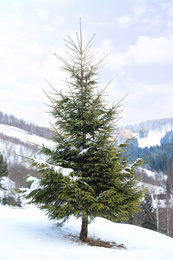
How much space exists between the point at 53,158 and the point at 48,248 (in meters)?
2.48

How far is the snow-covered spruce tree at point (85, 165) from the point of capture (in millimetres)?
4742

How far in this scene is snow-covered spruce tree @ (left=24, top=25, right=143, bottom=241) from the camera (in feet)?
15.6

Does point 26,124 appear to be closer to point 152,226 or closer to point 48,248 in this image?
point 152,226

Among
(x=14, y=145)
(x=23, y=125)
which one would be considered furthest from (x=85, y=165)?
(x=23, y=125)

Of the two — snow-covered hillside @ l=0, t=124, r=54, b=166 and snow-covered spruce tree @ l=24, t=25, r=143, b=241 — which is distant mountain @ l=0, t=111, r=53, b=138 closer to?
snow-covered hillside @ l=0, t=124, r=54, b=166

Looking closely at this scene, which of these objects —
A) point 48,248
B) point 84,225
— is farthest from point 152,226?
point 48,248

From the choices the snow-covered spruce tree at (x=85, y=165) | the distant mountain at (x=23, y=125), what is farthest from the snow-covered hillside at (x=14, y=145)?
the snow-covered spruce tree at (x=85, y=165)

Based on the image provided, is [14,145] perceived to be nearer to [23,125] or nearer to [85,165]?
[23,125]

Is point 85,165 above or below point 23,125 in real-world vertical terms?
below

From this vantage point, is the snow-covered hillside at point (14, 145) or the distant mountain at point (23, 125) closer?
the snow-covered hillside at point (14, 145)

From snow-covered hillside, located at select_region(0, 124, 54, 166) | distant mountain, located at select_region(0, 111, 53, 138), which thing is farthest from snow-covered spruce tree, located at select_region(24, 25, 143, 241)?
distant mountain, located at select_region(0, 111, 53, 138)

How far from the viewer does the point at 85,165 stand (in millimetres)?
5488

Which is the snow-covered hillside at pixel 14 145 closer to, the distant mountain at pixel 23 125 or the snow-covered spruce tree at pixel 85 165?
the distant mountain at pixel 23 125

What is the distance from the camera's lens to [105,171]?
5.43 meters
